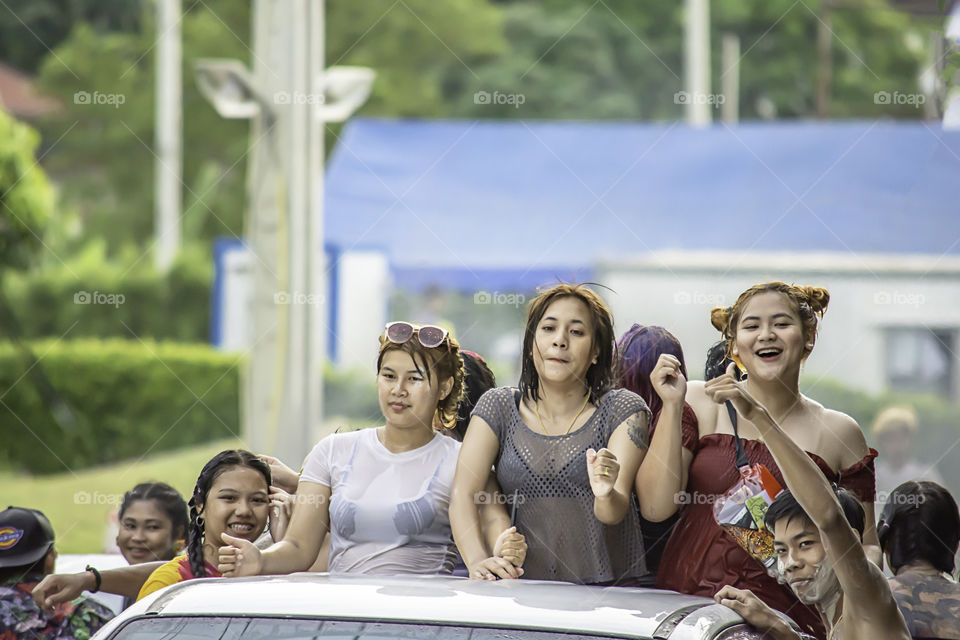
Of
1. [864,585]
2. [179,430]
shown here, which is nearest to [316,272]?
[864,585]

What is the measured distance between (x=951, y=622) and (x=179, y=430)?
49.2 feet

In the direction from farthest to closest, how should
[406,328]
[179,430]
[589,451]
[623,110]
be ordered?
1. [623,110]
2. [179,430]
3. [406,328]
4. [589,451]

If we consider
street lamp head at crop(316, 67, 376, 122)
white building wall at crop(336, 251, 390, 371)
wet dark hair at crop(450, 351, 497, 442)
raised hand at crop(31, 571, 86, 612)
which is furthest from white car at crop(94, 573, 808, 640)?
white building wall at crop(336, 251, 390, 371)

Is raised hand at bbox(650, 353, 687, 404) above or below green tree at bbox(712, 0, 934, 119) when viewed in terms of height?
below

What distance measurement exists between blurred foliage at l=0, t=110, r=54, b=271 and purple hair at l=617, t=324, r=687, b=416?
850 cm

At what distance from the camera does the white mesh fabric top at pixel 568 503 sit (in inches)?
123

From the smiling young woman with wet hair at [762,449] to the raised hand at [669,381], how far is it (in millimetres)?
181

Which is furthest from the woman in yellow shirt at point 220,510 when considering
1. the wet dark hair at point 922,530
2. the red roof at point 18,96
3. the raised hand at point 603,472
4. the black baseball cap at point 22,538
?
the red roof at point 18,96

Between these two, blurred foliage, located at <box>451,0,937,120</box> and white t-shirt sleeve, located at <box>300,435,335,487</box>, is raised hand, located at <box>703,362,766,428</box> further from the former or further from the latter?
blurred foliage, located at <box>451,0,937,120</box>

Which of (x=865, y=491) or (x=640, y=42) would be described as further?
(x=640, y=42)

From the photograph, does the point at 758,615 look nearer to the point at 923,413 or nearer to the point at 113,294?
the point at 923,413

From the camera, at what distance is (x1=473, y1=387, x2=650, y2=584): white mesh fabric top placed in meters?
3.13

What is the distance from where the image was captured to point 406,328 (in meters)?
3.42

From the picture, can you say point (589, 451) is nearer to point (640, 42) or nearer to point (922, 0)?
point (922, 0)
